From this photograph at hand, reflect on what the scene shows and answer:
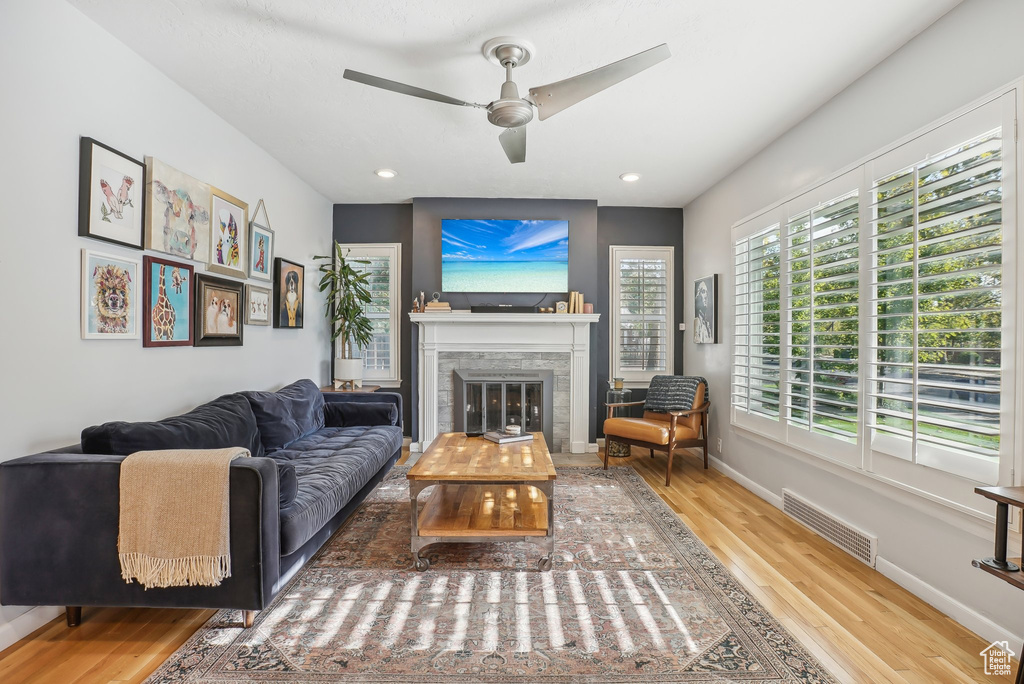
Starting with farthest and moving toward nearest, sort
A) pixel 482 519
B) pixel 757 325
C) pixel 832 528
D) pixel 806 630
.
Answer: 1. pixel 757 325
2. pixel 832 528
3. pixel 482 519
4. pixel 806 630

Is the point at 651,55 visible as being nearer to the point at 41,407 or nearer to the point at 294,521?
the point at 294,521

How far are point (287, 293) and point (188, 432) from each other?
2030 mm

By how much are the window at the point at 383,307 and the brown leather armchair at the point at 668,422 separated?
240cm

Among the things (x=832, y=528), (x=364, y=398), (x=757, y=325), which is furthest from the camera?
(x=364, y=398)

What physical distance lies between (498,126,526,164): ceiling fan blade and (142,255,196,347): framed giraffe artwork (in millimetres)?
2008

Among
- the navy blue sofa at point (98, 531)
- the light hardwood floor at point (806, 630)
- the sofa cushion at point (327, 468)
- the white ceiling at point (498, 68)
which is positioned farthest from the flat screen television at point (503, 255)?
the navy blue sofa at point (98, 531)

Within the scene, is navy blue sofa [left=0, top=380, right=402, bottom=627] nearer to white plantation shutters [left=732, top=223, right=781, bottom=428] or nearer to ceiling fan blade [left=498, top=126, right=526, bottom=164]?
ceiling fan blade [left=498, top=126, right=526, bottom=164]

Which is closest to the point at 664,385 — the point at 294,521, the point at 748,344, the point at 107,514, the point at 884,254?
the point at 748,344

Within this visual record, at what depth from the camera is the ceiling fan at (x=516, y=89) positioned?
219 cm

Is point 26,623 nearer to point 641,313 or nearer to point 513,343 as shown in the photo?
point 513,343

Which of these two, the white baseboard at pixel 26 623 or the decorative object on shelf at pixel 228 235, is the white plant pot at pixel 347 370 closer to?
the decorative object on shelf at pixel 228 235

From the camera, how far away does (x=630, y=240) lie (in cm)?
546

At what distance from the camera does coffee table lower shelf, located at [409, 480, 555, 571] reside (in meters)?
2.48

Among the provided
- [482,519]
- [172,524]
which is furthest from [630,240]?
[172,524]
